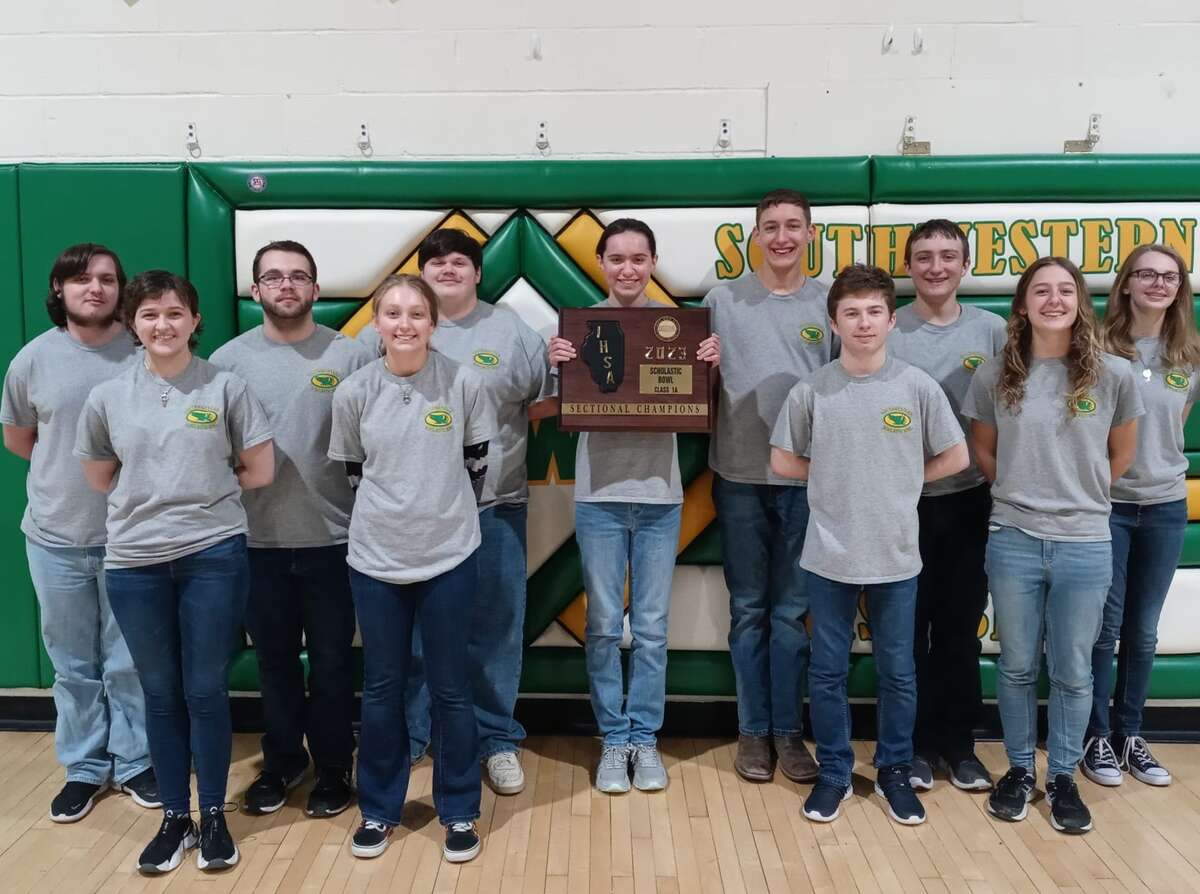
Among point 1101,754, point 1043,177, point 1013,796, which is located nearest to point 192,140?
point 1043,177

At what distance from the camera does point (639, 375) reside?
2.68 m

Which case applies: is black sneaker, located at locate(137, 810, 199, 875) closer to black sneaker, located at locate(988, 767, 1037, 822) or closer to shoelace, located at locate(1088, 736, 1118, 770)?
black sneaker, located at locate(988, 767, 1037, 822)

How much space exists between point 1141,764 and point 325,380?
279cm

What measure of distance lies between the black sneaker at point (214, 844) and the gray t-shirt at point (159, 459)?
0.72 metres

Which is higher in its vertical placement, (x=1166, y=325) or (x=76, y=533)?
(x=1166, y=325)

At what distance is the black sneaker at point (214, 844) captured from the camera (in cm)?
238

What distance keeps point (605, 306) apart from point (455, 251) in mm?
472

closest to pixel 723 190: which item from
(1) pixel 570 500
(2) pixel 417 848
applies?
(1) pixel 570 500

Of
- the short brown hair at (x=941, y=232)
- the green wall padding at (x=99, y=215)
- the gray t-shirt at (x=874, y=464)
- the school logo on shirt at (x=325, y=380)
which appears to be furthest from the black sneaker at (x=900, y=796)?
the green wall padding at (x=99, y=215)

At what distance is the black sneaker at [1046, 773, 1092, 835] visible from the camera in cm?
255

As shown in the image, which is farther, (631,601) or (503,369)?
(631,601)

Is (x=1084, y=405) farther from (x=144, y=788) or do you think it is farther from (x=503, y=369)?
(x=144, y=788)

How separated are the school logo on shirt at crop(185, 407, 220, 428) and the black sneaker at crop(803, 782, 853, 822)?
1969 millimetres

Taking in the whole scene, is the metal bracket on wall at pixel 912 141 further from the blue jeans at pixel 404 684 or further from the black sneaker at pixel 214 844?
the black sneaker at pixel 214 844
